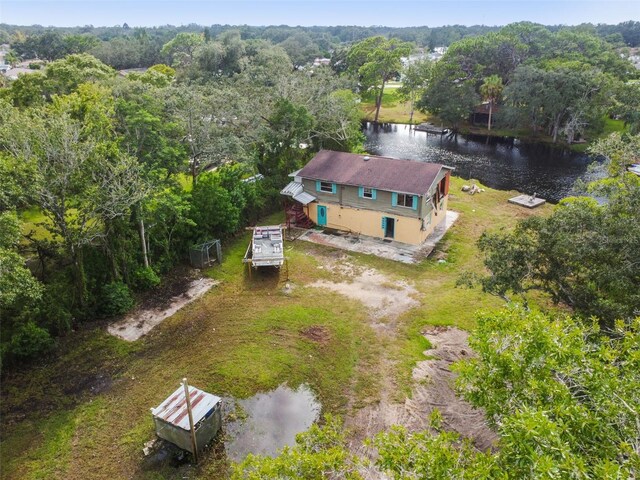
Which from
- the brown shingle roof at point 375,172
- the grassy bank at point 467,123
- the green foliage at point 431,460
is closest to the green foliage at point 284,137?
the brown shingle roof at point 375,172

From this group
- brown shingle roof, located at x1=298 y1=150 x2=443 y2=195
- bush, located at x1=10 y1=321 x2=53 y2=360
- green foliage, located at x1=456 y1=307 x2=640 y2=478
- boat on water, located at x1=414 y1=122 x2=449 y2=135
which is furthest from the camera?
boat on water, located at x1=414 y1=122 x2=449 y2=135

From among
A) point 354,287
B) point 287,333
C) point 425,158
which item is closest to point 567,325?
point 287,333

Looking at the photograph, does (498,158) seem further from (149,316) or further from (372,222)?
(149,316)

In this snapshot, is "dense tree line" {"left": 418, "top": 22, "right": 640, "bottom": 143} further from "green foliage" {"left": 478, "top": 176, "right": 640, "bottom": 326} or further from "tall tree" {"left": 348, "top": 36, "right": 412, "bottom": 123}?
"green foliage" {"left": 478, "top": 176, "right": 640, "bottom": 326}

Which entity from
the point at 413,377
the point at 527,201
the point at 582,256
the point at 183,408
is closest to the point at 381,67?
the point at 527,201

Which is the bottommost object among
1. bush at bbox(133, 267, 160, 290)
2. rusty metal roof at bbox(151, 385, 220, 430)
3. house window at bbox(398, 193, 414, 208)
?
rusty metal roof at bbox(151, 385, 220, 430)

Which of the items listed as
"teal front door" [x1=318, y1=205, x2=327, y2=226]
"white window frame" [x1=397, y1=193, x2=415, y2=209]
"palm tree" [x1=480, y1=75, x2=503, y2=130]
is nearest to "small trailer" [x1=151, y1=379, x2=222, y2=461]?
"white window frame" [x1=397, y1=193, x2=415, y2=209]
